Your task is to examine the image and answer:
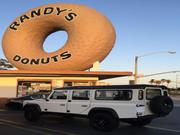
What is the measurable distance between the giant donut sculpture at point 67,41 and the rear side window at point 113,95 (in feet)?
47.3

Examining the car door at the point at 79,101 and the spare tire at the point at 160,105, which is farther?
the car door at the point at 79,101

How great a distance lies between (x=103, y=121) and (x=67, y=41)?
671 inches

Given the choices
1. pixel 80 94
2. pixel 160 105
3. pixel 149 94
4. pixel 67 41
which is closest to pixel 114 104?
pixel 149 94

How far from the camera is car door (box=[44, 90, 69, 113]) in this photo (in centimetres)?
1577

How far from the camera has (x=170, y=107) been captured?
556 inches

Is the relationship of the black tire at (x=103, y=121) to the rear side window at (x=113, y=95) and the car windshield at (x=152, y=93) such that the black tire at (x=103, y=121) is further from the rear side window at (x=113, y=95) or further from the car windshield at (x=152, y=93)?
the car windshield at (x=152, y=93)

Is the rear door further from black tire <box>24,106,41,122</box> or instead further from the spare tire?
black tire <box>24,106,41,122</box>

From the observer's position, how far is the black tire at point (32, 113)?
16.8 meters

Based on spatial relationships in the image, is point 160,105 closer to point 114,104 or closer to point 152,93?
point 152,93

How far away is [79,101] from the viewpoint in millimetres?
15195

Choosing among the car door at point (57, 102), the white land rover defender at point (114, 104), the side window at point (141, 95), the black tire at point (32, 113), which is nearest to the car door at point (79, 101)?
the white land rover defender at point (114, 104)

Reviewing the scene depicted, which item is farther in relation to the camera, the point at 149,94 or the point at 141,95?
the point at 149,94

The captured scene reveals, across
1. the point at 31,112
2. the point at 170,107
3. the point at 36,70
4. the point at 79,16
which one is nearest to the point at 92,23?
the point at 79,16

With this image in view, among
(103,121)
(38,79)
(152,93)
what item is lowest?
(103,121)
